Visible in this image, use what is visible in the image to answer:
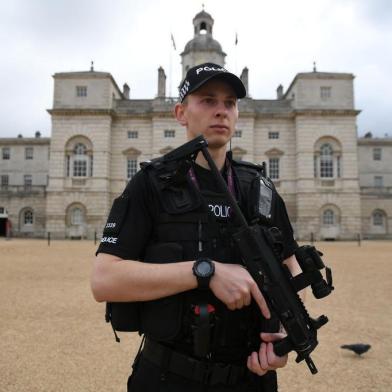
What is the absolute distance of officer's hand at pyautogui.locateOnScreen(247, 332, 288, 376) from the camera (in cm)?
193

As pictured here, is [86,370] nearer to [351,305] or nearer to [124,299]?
[124,299]

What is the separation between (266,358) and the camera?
6.39 feet

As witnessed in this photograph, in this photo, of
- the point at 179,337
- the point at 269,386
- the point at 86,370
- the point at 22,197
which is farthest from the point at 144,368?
the point at 22,197

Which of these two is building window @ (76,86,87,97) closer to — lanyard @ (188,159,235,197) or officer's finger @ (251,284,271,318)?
lanyard @ (188,159,235,197)

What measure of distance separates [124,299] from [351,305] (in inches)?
336

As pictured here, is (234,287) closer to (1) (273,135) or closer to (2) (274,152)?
(2) (274,152)

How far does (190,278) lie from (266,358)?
522 millimetres

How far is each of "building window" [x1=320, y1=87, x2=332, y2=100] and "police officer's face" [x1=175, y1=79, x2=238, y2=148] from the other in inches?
1636

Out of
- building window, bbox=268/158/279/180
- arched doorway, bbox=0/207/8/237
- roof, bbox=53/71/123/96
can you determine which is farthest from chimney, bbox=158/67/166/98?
arched doorway, bbox=0/207/8/237

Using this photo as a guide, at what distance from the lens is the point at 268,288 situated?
6.45 ft

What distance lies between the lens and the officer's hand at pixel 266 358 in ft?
6.33

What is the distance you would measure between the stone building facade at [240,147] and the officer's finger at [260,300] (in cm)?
3847

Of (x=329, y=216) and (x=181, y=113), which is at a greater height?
(x=181, y=113)

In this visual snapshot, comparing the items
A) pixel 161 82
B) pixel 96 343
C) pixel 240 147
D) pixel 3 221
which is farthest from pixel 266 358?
pixel 3 221
